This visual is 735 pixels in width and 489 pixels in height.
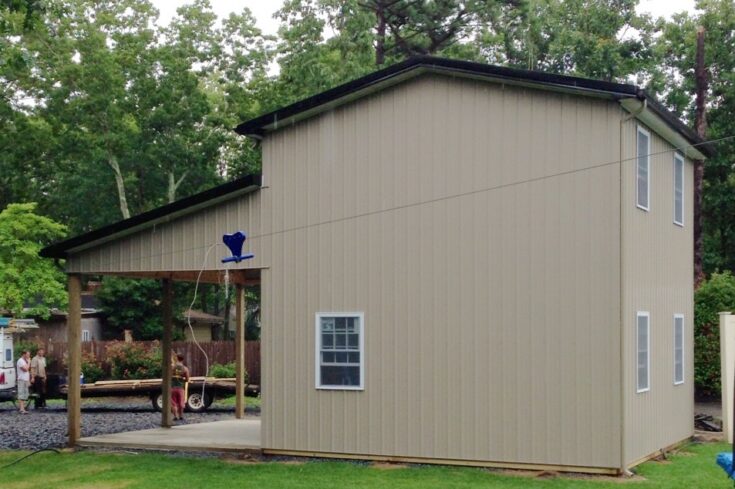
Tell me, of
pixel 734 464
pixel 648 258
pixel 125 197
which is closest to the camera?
pixel 734 464

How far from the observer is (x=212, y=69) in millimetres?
48938

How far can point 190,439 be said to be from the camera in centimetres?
1928

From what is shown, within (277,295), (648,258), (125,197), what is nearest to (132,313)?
(125,197)

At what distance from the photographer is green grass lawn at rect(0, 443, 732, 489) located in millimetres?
14391

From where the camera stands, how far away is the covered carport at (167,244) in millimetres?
17578

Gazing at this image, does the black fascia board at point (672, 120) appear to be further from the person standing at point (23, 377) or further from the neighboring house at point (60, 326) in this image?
the neighboring house at point (60, 326)

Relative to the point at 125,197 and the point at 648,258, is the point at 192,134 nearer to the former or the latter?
the point at 125,197

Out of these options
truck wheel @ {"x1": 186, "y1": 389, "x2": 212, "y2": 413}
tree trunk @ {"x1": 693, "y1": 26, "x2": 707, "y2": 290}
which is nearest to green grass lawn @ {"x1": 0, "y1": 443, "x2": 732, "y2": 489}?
truck wheel @ {"x1": 186, "y1": 389, "x2": 212, "y2": 413}

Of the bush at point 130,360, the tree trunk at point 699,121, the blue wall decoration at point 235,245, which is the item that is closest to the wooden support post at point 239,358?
the blue wall decoration at point 235,245

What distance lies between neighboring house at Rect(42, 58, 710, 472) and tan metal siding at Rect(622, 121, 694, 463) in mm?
73

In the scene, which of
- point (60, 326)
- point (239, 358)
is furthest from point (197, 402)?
point (60, 326)

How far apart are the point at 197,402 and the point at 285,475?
12.3m

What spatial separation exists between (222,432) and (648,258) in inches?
350

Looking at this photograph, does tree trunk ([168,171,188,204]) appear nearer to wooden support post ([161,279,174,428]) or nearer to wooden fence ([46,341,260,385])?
wooden fence ([46,341,260,385])
